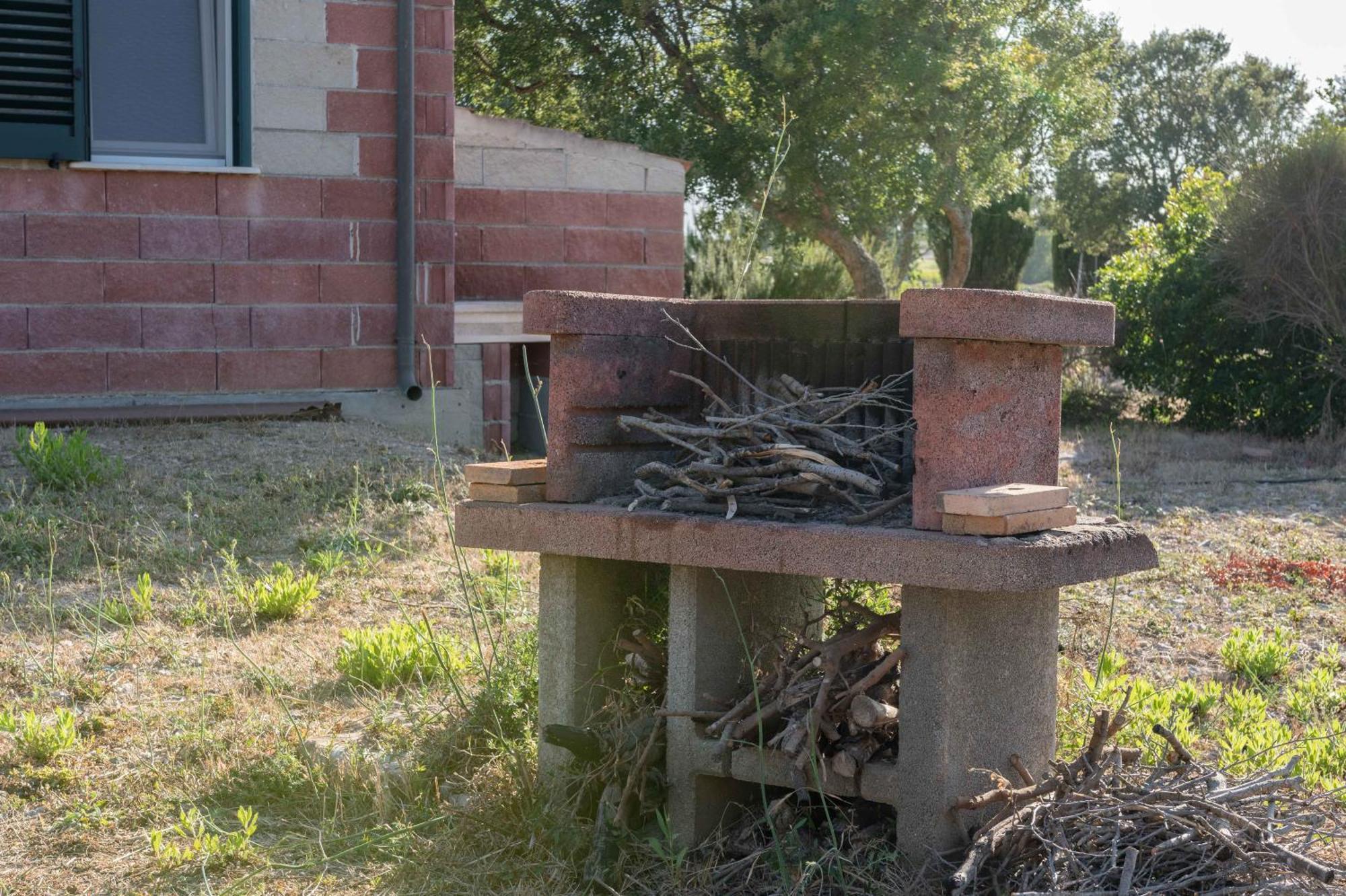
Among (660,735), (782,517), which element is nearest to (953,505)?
(782,517)

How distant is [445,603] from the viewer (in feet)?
18.3

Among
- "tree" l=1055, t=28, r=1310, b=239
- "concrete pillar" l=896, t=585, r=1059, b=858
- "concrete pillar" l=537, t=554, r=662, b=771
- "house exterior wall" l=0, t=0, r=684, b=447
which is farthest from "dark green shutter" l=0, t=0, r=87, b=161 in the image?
"tree" l=1055, t=28, r=1310, b=239

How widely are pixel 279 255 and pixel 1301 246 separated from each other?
778cm

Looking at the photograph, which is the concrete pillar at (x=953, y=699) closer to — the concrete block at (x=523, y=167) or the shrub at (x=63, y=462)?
the shrub at (x=63, y=462)

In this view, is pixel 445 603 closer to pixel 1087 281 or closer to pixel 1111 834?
pixel 1111 834

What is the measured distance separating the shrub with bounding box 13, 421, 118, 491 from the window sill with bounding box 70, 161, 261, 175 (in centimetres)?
156

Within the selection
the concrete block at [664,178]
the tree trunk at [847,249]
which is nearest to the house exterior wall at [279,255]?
the concrete block at [664,178]

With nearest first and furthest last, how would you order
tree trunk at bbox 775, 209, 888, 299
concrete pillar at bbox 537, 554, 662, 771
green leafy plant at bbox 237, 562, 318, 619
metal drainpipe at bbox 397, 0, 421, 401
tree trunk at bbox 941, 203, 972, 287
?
concrete pillar at bbox 537, 554, 662, 771, green leafy plant at bbox 237, 562, 318, 619, metal drainpipe at bbox 397, 0, 421, 401, tree trunk at bbox 775, 209, 888, 299, tree trunk at bbox 941, 203, 972, 287

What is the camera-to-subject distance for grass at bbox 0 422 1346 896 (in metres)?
3.46

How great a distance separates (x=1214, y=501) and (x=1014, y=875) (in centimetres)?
615

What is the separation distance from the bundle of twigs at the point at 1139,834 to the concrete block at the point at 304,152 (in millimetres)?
5905

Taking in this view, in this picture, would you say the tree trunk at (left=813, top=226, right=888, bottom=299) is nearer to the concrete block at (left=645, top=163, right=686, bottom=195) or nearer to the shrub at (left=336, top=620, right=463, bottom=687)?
the concrete block at (left=645, top=163, right=686, bottom=195)

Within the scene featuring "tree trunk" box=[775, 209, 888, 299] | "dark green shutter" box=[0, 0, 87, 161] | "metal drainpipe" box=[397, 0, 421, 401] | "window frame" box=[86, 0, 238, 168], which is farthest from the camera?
"tree trunk" box=[775, 209, 888, 299]

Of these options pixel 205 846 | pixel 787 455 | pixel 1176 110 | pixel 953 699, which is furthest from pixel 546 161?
pixel 1176 110
